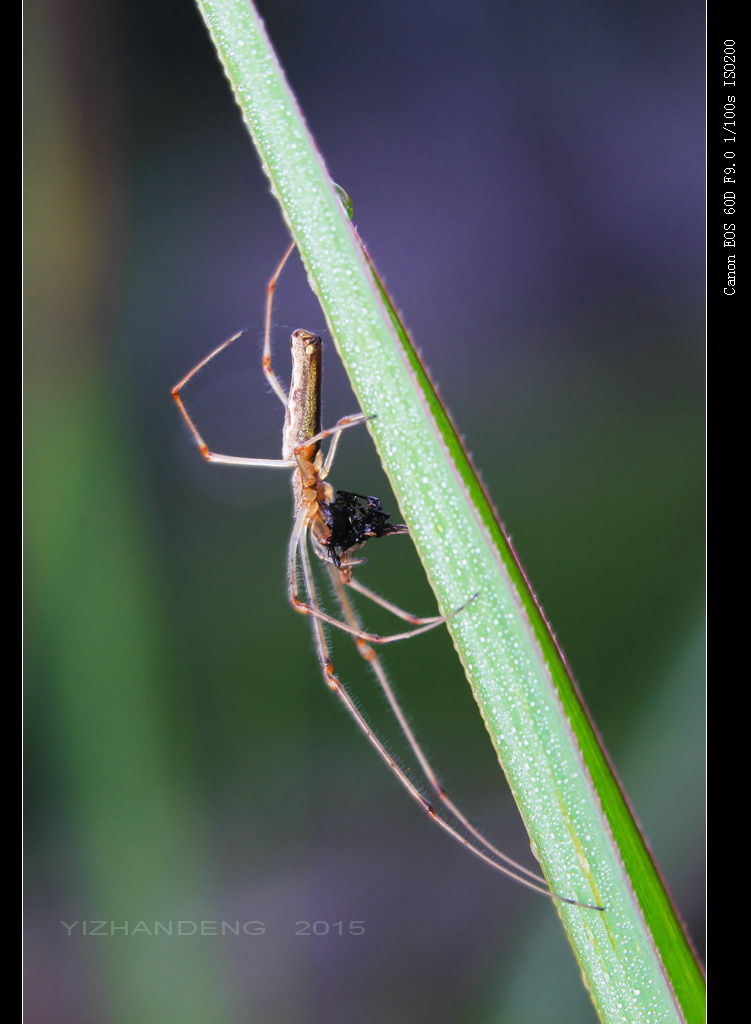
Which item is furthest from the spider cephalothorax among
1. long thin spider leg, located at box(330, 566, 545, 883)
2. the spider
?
long thin spider leg, located at box(330, 566, 545, 883)

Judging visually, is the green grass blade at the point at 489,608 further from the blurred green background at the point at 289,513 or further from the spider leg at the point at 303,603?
the blurred green background at the point at 289,513

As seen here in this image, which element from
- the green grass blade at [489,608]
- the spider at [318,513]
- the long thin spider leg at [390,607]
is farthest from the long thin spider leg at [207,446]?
the green grass blade at [489,608]

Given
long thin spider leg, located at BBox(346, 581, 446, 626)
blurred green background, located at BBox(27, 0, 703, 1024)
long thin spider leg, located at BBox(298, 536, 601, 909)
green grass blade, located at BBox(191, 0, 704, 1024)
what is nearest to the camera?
green grass blade, located at BBox(191, 0, 704, 1024)

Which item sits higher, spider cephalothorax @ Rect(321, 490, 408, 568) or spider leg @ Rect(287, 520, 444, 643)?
spider cephalothorax @ Rect(321, 490, 408, 568)

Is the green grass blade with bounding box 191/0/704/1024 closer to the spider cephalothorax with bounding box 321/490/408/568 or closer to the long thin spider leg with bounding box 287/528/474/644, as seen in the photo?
the long thin spider leg with bounding box 287/528/474/644

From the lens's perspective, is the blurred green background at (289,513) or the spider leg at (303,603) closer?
the spider leg at (303,603)

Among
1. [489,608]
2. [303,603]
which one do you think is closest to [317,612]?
[303,603]

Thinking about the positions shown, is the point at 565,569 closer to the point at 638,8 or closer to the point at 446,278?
the point at 446,278
